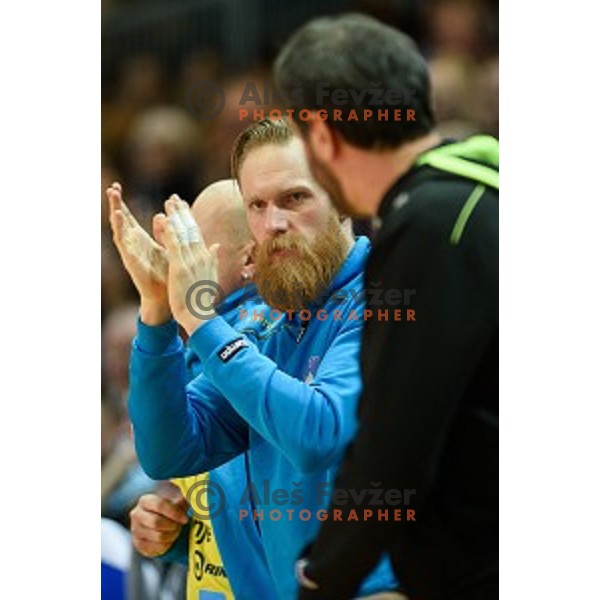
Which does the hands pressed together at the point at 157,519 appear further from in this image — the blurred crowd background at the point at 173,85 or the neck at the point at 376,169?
the neck at the point at 376,169

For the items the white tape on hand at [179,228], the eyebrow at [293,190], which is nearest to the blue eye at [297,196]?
the eyebrow at [293,190]

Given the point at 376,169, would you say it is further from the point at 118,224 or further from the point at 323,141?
the point at 118,224

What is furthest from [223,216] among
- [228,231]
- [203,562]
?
[203,562]

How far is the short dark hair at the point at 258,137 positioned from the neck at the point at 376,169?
6.1 inches

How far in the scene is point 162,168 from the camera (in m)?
1.36

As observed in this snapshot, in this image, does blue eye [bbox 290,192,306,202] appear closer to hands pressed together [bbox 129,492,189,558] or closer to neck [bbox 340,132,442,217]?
neck [bbox 340,132,442,217]

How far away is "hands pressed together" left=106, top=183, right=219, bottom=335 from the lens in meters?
1.21

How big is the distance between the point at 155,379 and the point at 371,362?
0.92ft

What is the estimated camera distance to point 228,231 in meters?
1.32

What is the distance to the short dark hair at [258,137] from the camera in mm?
1274

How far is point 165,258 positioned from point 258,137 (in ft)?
0.48

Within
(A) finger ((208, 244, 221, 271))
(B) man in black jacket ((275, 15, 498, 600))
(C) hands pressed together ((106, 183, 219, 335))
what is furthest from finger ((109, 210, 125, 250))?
(B) man in black jacket ((275, 15, 498, 600))
